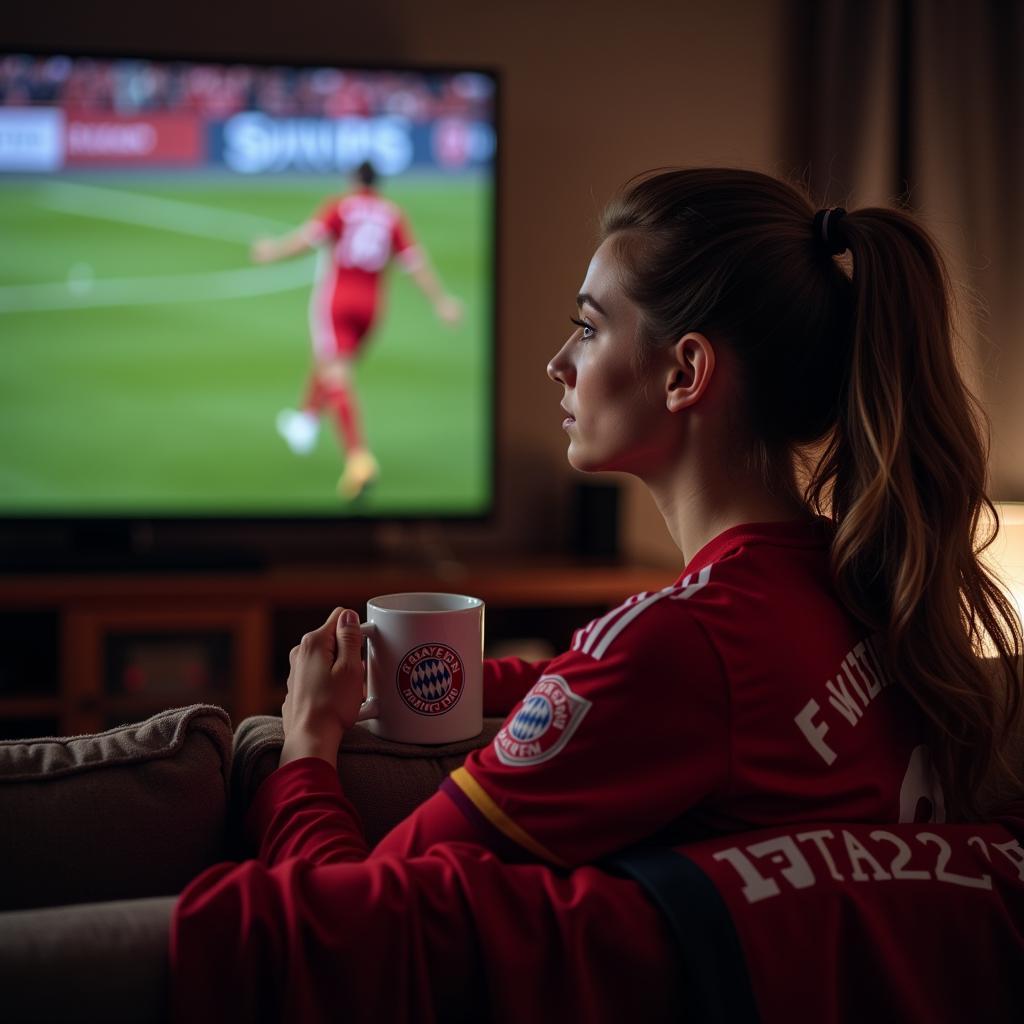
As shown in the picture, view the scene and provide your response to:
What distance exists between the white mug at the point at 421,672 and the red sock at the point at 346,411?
203 centimetres

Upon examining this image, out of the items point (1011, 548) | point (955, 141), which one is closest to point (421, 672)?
point (1011, 548)

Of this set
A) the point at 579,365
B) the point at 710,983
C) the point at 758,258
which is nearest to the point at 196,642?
the point at 579,365

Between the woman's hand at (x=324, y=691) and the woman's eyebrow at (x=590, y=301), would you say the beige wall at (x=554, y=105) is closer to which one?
the woman's eyebrow at (x=590, y=301)

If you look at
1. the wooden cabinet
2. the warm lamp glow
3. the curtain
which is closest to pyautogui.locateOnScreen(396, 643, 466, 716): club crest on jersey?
the warm lamp glow

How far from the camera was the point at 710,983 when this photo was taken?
0.72m

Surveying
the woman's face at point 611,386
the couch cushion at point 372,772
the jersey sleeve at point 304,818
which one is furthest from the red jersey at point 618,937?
the woman's face at point 611,386

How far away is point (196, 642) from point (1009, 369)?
206cm

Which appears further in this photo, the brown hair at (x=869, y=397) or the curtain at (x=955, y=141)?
the curtain at (x=955, y=141)

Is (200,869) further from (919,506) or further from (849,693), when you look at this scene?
(919,506)

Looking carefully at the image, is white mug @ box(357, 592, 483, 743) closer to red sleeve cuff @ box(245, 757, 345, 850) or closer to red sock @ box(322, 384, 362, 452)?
red sleeve cuff @ box(245, 757, 345, 850)

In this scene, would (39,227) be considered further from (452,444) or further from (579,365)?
(579,365)

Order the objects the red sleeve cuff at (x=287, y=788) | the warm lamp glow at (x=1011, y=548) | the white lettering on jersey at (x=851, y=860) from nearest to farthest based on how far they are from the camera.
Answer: the white lettering on jersey at (x=851, y=860) → the red sleeve cuff at (x=287, y=788) → the warm lamp glow at (x=1011, y=548)

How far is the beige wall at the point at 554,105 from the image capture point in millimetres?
3172

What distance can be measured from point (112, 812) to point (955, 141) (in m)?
2.82
